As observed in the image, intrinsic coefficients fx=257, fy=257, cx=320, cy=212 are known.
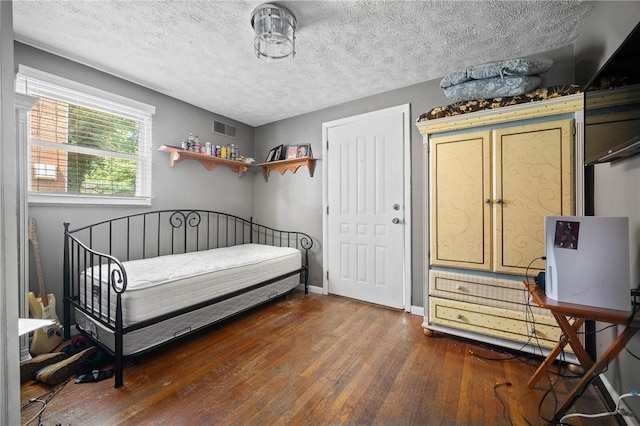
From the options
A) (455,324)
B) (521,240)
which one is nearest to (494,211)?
(521,240)

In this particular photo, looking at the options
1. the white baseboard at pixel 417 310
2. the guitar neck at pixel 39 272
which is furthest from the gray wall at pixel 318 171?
the guitar neck at pixel 39 272

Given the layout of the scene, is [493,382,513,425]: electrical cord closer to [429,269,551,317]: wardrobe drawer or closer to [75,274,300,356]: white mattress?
[429,269,551,317]: wardrobe drawer

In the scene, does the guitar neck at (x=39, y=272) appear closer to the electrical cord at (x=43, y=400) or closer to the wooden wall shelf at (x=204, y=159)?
the electrical cord at (x=43, y=400)

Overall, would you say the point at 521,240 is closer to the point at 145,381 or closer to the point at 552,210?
the point at 552,210

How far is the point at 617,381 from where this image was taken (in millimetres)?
1396

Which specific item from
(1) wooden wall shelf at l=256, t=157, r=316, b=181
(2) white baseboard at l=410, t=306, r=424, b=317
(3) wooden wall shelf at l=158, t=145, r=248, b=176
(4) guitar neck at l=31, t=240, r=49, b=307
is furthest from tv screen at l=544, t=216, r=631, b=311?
(4) guitar neck at l=31, t=240, r=49, b=307

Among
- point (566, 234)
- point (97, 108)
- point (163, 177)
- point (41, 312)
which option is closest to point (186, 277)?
point (41, 312)

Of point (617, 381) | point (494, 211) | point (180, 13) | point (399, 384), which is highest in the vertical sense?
point (180, 13)

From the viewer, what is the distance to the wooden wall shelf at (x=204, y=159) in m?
2.88

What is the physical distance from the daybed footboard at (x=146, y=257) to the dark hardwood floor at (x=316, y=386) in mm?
201

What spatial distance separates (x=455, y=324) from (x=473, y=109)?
1711 mm

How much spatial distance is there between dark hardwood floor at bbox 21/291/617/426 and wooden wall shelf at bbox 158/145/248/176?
Result: 6.33ft

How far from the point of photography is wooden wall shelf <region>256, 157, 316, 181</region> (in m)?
3.44

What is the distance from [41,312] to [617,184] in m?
3.86
